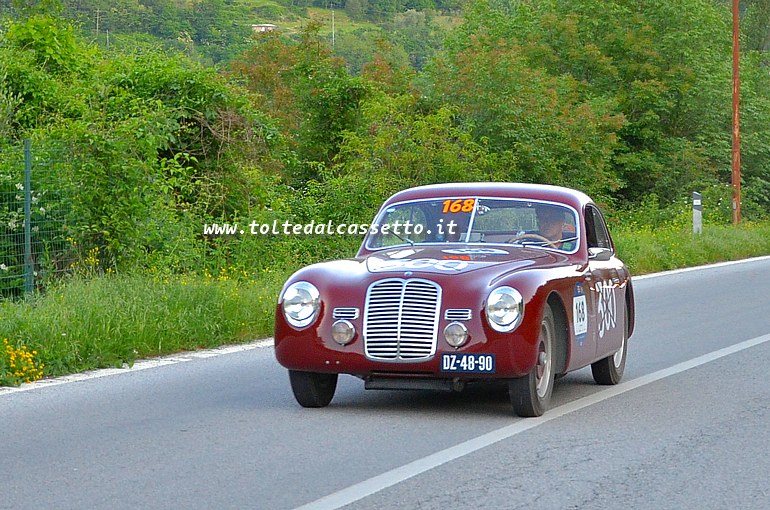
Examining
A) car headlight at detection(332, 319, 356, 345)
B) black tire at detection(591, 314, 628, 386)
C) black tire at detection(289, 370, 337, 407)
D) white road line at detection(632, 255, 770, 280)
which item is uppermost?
car headlight at detection(332, 319, 356, 345)

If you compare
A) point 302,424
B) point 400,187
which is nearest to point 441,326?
point 302,424

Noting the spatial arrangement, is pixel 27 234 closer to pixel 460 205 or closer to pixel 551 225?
pixel 460 205

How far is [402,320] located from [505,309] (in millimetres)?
643

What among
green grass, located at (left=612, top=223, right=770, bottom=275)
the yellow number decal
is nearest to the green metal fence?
the yellow number decal

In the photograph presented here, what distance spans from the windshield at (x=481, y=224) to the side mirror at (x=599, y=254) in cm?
15

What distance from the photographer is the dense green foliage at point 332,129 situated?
15719 millimetres

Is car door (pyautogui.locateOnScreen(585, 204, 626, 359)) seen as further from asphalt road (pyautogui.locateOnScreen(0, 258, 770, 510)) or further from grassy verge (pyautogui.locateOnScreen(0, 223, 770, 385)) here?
grassy verge (pyautogui.locateOnScreen(0, 223, 770, 385))

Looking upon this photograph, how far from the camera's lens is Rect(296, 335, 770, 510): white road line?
6418 mm

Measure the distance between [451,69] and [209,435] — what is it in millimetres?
28215

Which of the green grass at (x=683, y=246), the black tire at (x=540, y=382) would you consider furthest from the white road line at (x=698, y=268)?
the black tire at (x=540, y=382)

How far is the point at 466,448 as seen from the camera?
25.3 feet

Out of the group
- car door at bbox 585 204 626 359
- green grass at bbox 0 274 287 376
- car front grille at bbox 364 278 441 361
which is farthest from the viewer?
green grass at bbox 0 274 287 376

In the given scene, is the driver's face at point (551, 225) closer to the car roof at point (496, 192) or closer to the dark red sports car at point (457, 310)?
the dark red sports car at point (457, 310)

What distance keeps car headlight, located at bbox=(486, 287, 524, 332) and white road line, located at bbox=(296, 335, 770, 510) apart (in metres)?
0.63
